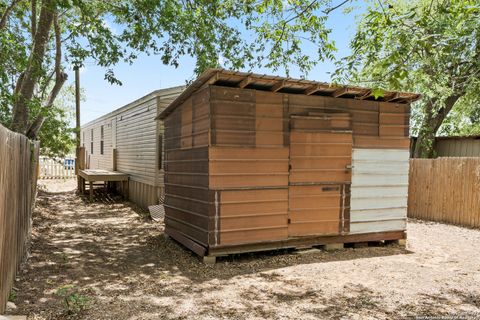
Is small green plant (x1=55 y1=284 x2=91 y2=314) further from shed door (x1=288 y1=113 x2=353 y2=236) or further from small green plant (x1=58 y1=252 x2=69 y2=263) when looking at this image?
shed door (x1=288 y1=113 x2=353 y2=236)

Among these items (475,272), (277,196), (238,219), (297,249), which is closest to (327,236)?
(297,249)

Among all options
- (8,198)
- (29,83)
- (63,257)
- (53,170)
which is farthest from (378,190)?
(53,170)

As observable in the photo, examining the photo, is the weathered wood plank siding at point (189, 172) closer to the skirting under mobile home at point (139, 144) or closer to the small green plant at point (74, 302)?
the small green plant at point (74, 302)

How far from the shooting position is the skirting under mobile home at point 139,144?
10883mm

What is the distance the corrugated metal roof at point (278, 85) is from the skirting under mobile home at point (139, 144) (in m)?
4.12

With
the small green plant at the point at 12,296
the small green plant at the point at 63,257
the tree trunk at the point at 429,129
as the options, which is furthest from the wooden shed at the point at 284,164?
the tree trunk at the point at 429,129

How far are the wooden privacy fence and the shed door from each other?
15.1 feet

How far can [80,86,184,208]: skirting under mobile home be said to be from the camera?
10883 mm

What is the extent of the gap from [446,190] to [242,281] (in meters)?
7.31

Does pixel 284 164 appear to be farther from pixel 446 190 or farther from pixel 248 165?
pixel 446 190

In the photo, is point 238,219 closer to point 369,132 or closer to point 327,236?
point 327,236

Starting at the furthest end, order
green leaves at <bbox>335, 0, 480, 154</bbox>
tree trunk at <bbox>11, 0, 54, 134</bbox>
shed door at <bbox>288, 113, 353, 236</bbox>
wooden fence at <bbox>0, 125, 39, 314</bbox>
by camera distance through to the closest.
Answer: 1. tree trunk at <bbox>11, 0, 54, 134</bbox>
2. shed door at <bbox>288, 113, 353, 236</bbox>
3. green leaves at <bbox>335, 0, 480, 154</bbox>
4. wooden fence at <bbox>0, 125, 39, 314</bbox>

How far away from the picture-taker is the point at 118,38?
7633 millimetres

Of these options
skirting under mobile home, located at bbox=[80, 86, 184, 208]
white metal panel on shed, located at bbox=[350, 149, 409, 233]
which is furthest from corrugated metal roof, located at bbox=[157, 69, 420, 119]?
skirting under mobile home, located at bbox=[80, 86, 184, 208]
